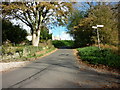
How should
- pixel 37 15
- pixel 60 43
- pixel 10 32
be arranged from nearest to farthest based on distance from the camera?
pixel 37 15
pixel 10 32
pixel 60 43

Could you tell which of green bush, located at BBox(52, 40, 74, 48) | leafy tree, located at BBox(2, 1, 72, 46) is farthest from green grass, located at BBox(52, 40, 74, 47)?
leafy tree, located at BBox(2, 1, 72, 46)

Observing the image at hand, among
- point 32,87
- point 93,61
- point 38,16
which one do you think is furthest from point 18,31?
point 32,87

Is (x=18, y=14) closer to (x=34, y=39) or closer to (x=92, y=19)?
(x=34, y=39)

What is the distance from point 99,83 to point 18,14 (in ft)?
55.4

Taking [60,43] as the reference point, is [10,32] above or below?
above

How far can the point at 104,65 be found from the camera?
22.6 feet

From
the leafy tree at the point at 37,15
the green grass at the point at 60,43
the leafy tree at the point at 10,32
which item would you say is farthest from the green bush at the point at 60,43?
the leafy tree at the point at 37,15

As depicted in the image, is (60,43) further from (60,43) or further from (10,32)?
(10,32)

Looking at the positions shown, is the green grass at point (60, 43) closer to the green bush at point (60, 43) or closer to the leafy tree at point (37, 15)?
the green bush at point (60, 43)

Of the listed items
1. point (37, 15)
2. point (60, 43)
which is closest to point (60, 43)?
point (60, 43)

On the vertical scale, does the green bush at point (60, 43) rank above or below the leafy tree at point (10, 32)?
below

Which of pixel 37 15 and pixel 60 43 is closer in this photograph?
pixel 37 15

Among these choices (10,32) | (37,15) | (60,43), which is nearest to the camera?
(37,15)

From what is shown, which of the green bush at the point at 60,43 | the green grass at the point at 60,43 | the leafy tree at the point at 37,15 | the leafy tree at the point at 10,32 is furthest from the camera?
the green grass at the point at 60,43
